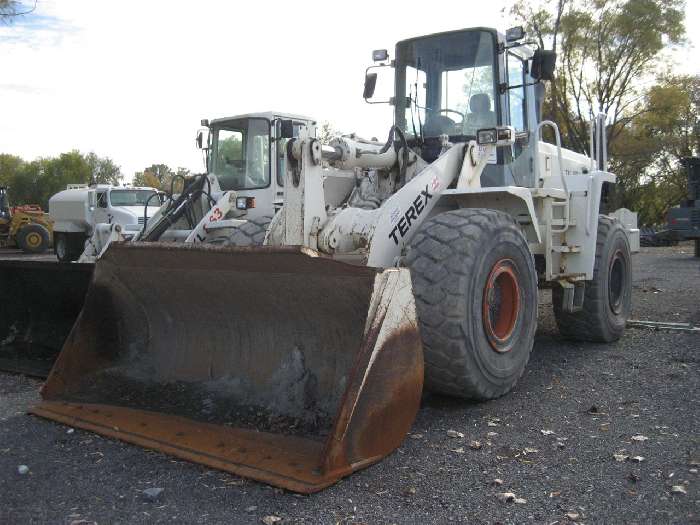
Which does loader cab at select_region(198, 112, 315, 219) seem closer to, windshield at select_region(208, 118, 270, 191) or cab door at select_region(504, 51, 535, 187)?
windshield at select_region(208, 118, 270, 191)

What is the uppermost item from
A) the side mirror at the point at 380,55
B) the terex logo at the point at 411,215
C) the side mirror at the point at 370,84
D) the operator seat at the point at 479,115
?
the side mirror at the point at 380,55

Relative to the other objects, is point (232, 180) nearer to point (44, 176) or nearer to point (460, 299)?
point (460, 299)

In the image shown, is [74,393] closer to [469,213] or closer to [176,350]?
[176,350]

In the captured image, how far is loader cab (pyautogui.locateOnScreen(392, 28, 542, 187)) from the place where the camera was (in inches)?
239

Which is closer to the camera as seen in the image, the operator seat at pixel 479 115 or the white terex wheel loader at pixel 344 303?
Result: the white terex wheel loader at pixel 344 303

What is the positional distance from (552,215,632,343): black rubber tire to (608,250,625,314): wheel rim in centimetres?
1

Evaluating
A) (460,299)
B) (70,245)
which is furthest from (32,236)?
(460,299)

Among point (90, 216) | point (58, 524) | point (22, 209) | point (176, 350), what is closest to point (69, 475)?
point (58, 524)

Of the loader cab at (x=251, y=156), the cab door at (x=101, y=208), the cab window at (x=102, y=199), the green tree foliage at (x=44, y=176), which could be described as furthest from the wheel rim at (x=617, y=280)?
the green tree foliage at (x=44, y=176)

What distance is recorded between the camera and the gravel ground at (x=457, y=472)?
3.16m

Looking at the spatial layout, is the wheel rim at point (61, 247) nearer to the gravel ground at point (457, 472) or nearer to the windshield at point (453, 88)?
the gravel ground at point (457, 472)

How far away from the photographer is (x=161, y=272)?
4676 millimetres

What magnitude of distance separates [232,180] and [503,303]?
29.4ft

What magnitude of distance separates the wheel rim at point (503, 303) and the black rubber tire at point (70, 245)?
18533mm
